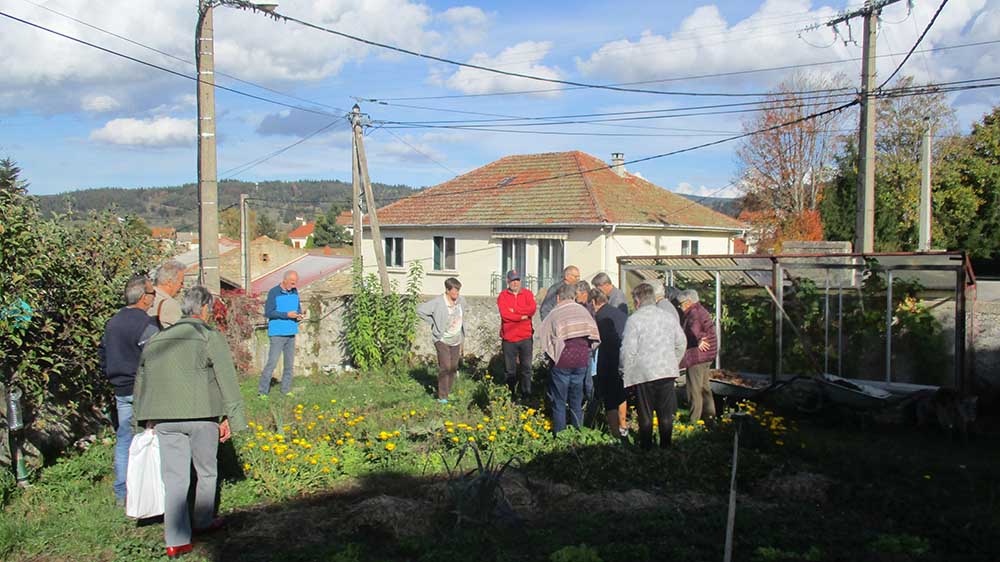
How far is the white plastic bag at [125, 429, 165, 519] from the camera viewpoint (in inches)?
206

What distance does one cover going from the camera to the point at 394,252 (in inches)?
1240

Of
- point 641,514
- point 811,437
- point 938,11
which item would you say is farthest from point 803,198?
point 641,514

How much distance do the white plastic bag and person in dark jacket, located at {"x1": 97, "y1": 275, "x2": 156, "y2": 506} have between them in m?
0.93

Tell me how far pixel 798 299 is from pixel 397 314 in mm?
6633

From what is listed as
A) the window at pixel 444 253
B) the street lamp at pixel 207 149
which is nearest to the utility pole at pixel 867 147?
the street lamp at pixel 207 149

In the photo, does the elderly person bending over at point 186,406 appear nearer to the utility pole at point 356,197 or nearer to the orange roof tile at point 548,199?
the utility pole at point 356,197

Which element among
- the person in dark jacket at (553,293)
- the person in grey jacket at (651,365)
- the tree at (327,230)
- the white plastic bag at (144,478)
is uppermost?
the tree at (327,230)

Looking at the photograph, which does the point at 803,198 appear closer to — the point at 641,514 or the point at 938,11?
the point at 938,11

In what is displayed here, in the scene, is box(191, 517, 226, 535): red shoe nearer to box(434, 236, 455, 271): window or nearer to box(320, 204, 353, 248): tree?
box(434, 236, 455, 271): window

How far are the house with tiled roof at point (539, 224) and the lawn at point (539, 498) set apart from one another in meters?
16.5

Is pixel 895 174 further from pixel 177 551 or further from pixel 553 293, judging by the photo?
pixel 177 551

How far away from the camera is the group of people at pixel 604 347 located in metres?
7.20

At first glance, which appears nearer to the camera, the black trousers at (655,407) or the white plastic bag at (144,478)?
the white plastic bag at (144,478)

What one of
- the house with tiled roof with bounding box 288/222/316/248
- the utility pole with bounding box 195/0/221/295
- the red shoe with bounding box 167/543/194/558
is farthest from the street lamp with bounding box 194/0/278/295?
the house with tiled roof with bounding box 288/222/316/248
